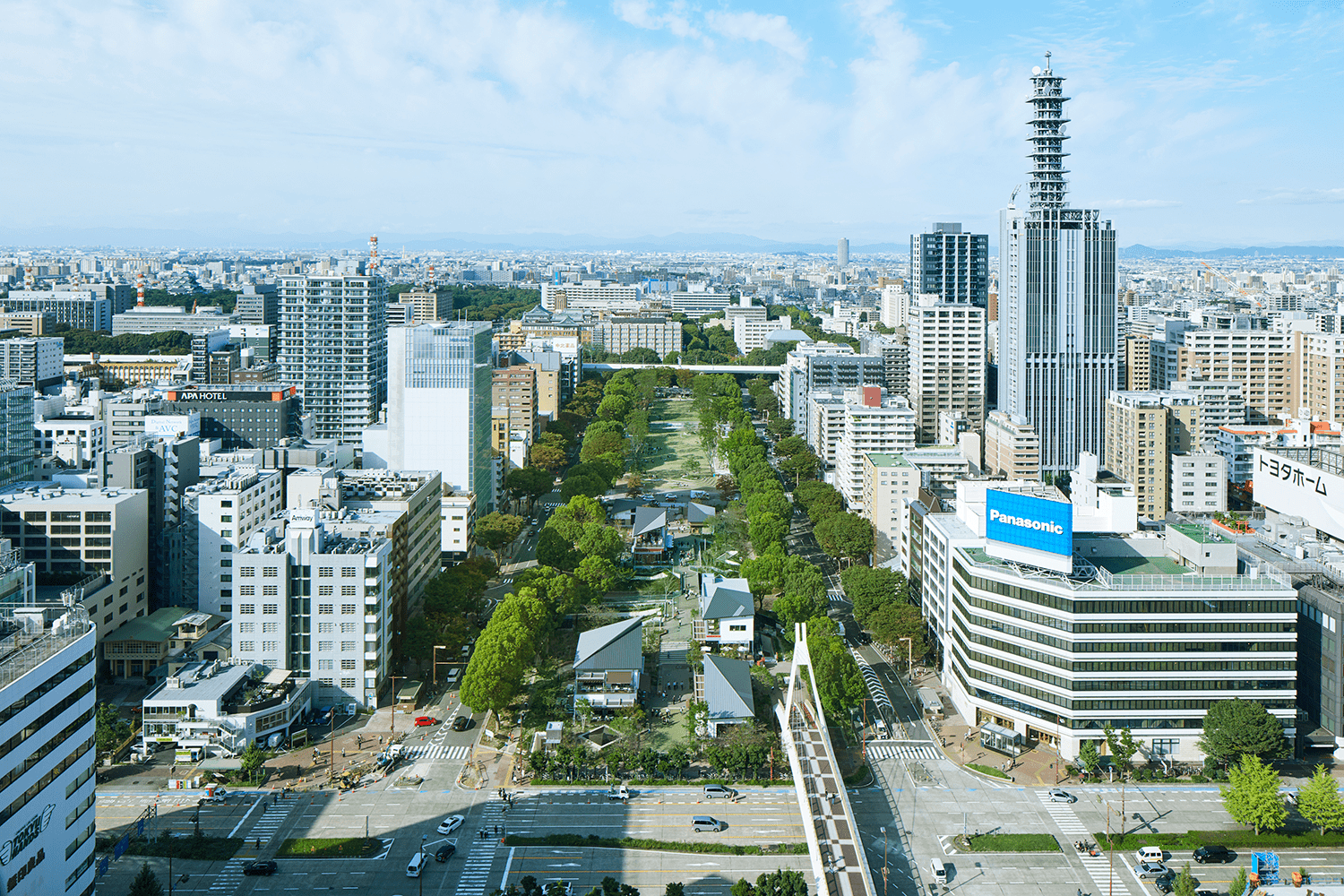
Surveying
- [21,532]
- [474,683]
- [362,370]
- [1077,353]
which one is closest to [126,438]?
[362,370]

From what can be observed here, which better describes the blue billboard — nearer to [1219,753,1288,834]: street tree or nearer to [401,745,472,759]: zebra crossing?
[1219,753,1288,834]: street tree

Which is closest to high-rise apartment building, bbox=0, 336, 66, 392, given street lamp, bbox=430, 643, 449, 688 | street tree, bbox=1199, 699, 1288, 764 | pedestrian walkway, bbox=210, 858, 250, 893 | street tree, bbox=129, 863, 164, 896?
street lamp, bbox=430, 643, 449, 688

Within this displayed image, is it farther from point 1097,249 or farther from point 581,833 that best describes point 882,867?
point 1097,249

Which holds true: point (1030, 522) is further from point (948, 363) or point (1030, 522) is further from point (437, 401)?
point (948, 363)

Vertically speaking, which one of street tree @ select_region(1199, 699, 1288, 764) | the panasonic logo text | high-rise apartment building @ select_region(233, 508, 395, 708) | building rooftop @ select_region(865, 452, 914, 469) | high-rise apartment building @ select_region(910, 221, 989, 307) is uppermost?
high-rise apartment building @ select_region(910, 221, 989, 307)

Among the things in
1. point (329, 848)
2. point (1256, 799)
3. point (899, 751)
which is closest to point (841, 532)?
point (899, 751)

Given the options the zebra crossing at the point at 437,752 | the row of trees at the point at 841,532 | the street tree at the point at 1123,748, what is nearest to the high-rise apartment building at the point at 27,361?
the row of trees at the point at 841,532
